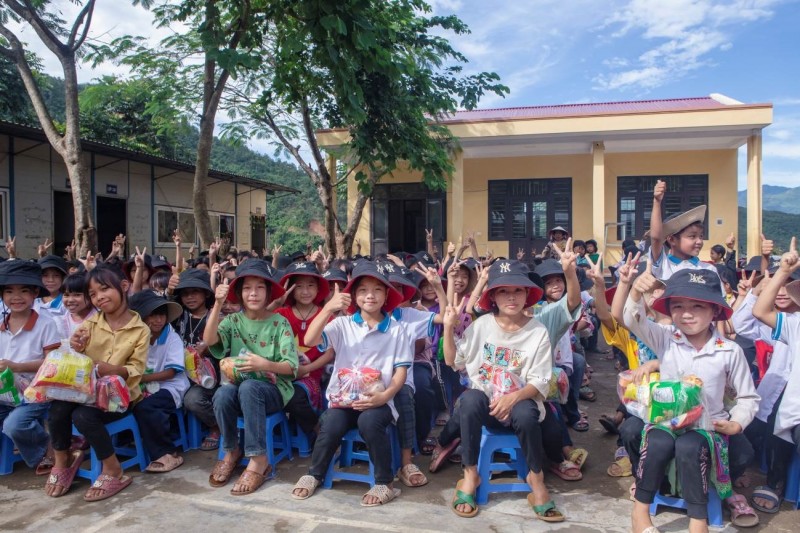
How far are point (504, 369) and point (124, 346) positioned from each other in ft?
7.62

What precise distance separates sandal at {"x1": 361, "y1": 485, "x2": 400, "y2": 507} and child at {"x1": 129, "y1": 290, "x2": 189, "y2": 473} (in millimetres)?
1372

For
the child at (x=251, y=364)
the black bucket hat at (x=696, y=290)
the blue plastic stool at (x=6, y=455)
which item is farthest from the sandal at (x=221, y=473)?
the black bucket hat at (x=696, y=290)

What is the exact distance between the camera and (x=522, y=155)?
A: 14.3 m

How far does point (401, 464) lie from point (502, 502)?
2.30 ft

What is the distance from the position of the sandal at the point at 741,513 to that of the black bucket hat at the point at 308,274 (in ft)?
9.27

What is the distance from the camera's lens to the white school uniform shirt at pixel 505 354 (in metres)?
3.16

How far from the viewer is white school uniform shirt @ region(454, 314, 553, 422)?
3164mm

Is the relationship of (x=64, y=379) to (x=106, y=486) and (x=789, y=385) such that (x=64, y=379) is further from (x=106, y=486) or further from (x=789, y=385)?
(x=789, y=385)

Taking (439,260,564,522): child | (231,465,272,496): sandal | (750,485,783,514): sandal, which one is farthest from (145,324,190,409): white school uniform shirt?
(750,485,783,514): sandal

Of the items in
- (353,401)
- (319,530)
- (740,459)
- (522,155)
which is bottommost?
(319,530)

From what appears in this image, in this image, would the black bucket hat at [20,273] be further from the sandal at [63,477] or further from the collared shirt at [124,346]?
the sandal at [63,477]

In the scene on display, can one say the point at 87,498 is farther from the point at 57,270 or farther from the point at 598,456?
the point at 598,456

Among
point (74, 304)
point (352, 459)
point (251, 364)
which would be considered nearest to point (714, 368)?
point (352, 459)

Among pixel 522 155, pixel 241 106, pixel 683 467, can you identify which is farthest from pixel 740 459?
pixel 522 155
